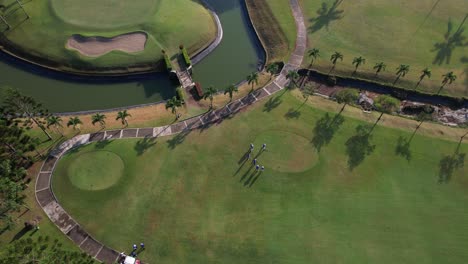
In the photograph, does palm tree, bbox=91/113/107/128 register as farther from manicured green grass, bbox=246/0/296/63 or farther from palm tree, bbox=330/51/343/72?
palm tree, bbox=330/51/343/72

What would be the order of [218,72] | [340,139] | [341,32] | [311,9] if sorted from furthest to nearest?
[311,9], [341,32], [218,72], [340,139]

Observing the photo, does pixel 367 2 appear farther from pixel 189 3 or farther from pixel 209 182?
pixel 209 182

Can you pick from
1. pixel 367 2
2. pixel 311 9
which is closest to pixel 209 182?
pixel 311 9

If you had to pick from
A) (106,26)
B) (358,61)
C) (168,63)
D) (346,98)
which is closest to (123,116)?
(168,63)

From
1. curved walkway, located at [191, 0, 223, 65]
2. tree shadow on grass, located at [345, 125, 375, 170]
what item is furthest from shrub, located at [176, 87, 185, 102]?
tree shadow on grass, located at [345, 125, 375, 170]

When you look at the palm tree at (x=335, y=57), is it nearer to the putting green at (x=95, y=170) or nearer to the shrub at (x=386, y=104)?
the shrub at (x=386, y=104)

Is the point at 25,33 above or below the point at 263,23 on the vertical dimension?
below
